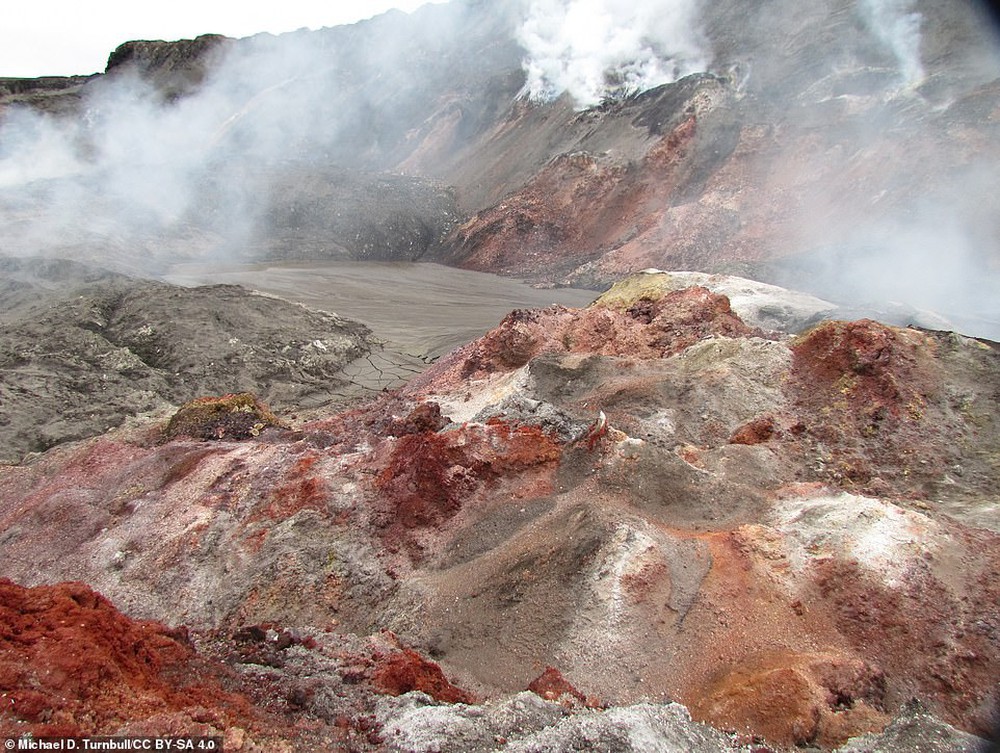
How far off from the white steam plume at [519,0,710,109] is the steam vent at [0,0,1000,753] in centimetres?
519

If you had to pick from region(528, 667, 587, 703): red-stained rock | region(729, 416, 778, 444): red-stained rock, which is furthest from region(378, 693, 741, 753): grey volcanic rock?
region(729, 416, 778, 444): red-stained rock

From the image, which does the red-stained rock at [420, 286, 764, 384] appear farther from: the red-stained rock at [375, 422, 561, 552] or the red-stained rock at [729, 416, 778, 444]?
the red-stained rock at [375, 422, 561, 552]

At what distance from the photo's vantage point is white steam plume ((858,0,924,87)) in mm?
25172

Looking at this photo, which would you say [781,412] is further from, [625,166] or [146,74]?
[146,74]

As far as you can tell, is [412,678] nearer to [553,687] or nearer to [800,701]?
[553,687]

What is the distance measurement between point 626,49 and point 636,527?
34.8m

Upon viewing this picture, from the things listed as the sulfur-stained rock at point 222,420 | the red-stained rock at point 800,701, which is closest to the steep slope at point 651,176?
the red-stained rock at point 800,701

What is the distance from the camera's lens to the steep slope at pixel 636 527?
4695 mm

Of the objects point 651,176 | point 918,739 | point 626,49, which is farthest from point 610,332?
point 626,49

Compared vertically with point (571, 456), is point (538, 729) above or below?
below

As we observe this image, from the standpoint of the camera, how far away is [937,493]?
6566 mm

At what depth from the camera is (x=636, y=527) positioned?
5859 millimetres

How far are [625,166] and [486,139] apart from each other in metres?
15.4

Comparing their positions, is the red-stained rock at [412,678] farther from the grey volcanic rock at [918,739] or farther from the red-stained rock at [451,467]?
the grey volcanic rock at [918,739]
